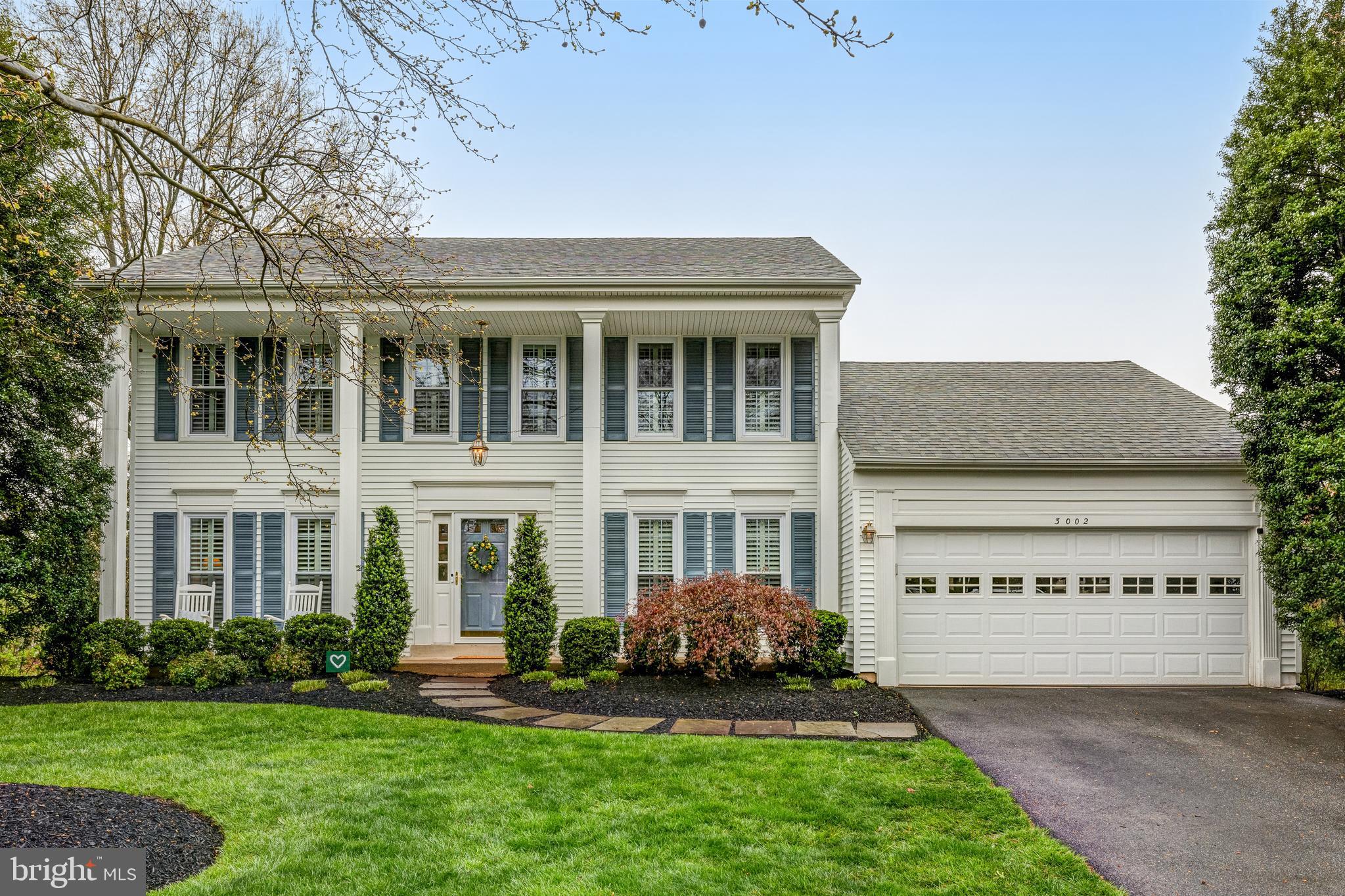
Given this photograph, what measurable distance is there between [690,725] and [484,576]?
5.09m

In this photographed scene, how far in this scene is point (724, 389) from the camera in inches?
469

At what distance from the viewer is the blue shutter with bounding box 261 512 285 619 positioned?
11.6 meters

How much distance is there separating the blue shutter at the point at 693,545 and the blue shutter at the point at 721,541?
13 cm

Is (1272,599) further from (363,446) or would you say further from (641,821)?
(363,446)

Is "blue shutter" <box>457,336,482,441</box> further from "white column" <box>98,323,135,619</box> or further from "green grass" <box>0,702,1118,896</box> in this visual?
"green grass" <box>0,702,1118,896</box>

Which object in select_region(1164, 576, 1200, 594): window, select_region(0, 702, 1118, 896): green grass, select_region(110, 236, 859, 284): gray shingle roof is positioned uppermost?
select_region(110, 236, 859, 284): gray shingle roof

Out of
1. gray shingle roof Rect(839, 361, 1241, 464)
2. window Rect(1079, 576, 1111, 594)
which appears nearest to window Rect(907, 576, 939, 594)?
gray shingle roof Rect(839, 361, 1241, 464)

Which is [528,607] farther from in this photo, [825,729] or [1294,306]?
[1294,306]

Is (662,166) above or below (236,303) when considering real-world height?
above

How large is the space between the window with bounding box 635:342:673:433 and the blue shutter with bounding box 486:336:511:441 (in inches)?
71.4

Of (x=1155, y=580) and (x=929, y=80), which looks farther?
(x=1155, y=580)

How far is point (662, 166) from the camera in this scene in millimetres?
9602

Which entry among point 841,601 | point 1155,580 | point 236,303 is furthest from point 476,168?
point 1155,580

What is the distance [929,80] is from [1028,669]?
6667 millimetres
